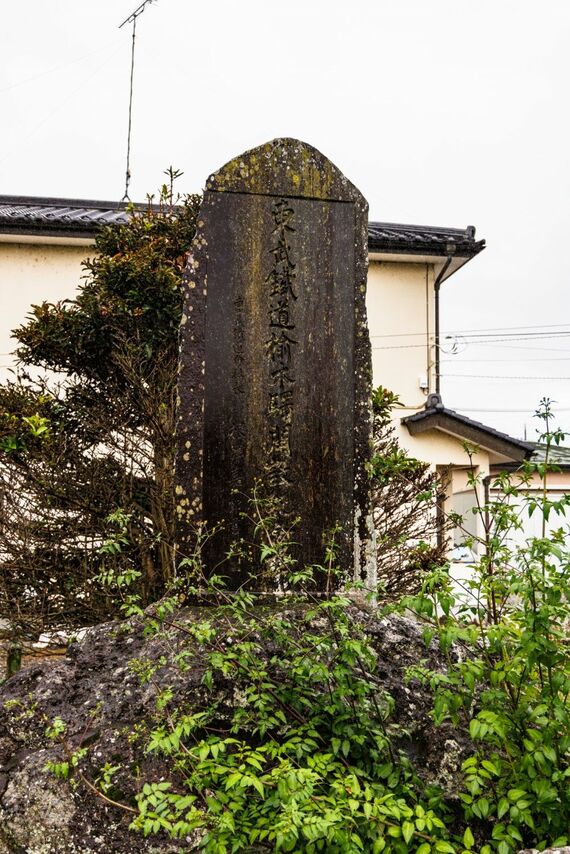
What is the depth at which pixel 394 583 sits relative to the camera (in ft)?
21.5

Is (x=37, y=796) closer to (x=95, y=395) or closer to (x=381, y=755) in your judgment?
(x=381, y=755)

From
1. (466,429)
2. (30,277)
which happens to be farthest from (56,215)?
(466,429)

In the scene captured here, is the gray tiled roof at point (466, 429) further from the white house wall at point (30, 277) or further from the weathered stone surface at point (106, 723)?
the weathered stone surface at point (106, 723)

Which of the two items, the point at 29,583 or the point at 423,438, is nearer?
the point at 29,583

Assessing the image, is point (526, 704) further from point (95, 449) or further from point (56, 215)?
point (56, 215)

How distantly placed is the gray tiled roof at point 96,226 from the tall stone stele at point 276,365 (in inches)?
237

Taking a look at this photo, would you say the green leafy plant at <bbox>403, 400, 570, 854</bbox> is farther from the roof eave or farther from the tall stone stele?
the roof eave

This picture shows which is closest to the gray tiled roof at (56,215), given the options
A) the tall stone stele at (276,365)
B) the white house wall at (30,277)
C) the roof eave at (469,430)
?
the white house wall at (30,277)

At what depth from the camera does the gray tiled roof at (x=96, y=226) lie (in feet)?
35.1

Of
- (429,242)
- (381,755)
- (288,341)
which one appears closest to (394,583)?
(288,341)

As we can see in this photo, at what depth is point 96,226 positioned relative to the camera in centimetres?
1053

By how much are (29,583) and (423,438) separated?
275 inches

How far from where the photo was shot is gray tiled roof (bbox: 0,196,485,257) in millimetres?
10703

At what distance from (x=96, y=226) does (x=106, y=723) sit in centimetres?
868
